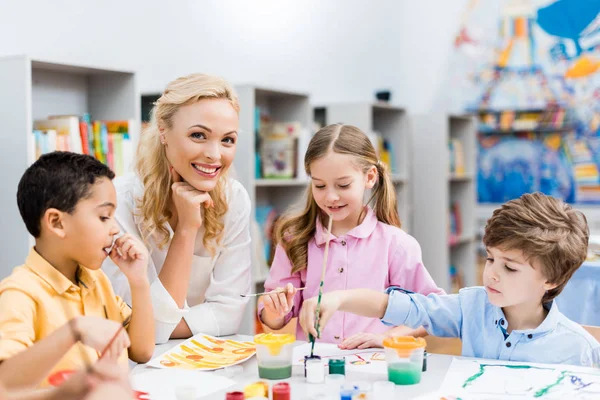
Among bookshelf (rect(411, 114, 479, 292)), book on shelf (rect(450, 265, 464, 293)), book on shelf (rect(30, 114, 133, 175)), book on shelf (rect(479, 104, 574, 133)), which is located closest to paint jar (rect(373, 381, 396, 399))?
book on shelf (rect(30, 114, 133, 175))

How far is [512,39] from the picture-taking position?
217 inches

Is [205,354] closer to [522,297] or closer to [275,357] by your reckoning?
[275,357]

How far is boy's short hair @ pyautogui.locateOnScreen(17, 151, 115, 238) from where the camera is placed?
135 centimetres

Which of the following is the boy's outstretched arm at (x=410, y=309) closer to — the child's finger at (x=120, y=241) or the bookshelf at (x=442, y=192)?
the child's finger at (x=120, y=241)

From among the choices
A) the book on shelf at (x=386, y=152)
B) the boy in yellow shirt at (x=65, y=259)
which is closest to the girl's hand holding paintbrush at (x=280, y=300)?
the boy in yellow shirt at (x=65, y=259)

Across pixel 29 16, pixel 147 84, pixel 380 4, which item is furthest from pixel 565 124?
pixel 29 16

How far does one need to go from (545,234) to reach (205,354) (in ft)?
2.87

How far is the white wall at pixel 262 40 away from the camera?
3117 mm

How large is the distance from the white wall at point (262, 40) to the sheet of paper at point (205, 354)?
68.5 inches

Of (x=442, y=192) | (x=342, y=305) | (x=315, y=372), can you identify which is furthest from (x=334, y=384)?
(x=442, y=192)

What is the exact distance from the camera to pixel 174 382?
1438mm

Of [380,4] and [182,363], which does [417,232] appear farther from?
[182,363]

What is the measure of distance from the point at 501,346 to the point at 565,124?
410cm

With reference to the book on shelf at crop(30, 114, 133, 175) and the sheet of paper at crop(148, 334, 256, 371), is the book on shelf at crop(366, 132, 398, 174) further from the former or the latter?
the sheet of paper at crop(148, 334, 256, 371)
